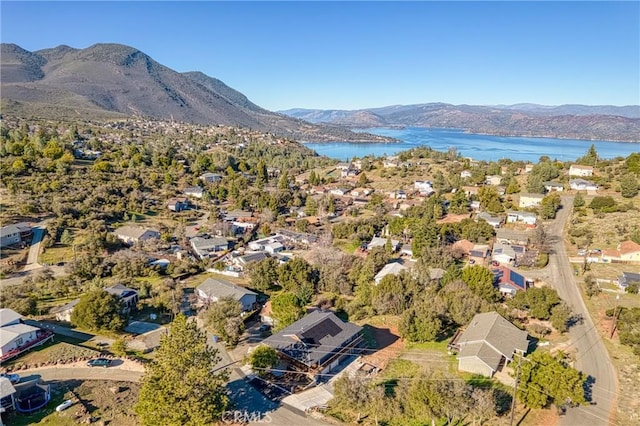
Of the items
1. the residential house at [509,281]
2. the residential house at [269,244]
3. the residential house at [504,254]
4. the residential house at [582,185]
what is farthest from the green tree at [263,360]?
the residential house at [582,185]

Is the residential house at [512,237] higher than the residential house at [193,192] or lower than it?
lower

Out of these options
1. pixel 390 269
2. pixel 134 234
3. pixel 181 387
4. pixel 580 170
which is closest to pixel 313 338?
pixel 181 387

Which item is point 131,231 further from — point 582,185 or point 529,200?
point 582,185

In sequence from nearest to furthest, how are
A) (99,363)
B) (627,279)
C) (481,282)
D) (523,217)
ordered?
(99,363) < (481,282) < (627,279) < (523,217)

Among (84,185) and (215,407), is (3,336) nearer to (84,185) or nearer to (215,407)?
(215,407)

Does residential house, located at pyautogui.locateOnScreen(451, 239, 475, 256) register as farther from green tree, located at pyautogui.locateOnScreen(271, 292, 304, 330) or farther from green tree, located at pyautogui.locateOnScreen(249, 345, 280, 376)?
green tree, located at pyautogui.locateOnScreen(249, 345, 280, 376)

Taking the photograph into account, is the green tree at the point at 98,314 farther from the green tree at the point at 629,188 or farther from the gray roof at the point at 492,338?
the green tree at the point at 629,188

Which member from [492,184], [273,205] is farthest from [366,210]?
[492,184]

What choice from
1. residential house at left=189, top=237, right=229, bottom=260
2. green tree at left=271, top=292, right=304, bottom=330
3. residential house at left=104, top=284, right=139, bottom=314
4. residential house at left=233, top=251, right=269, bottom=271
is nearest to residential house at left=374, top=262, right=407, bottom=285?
green tree at left=271, top=292, right=304, bottom=330
